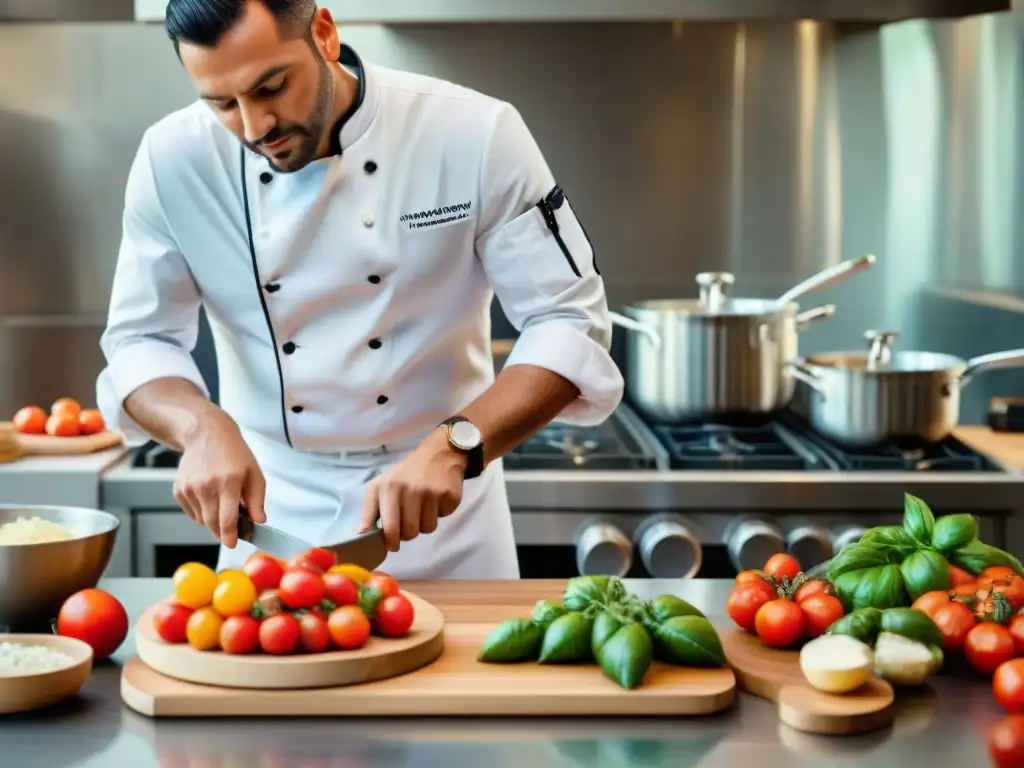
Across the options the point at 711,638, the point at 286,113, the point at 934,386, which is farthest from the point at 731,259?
the point at 711,638

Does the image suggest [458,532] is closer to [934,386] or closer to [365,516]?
[365,516]

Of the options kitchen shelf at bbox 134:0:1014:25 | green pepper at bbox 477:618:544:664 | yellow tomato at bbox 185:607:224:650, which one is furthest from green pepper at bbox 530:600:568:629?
kitchen shelf at bbox 134:0:1014:25

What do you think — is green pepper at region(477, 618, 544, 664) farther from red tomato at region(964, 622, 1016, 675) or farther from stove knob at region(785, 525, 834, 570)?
stove knob at region(785, 525, 834, 570)

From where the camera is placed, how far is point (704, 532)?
2625mm

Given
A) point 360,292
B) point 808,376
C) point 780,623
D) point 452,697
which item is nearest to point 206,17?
point 360,292

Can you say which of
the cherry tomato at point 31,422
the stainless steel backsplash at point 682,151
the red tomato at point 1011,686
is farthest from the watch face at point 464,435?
the stainless steel backsplash at point 682,151

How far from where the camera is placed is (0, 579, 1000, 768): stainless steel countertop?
130cm

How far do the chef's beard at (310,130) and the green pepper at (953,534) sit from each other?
0.87m

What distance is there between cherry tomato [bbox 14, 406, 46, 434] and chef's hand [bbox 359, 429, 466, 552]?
1360 millimetres

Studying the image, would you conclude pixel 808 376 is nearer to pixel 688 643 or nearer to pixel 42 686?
pixel 688 643

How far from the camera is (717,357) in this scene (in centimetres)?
285

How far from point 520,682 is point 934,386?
1.52 meters

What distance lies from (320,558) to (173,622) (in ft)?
0.57

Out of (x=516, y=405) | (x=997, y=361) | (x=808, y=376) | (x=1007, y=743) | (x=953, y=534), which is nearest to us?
(x=1007, y=743)
